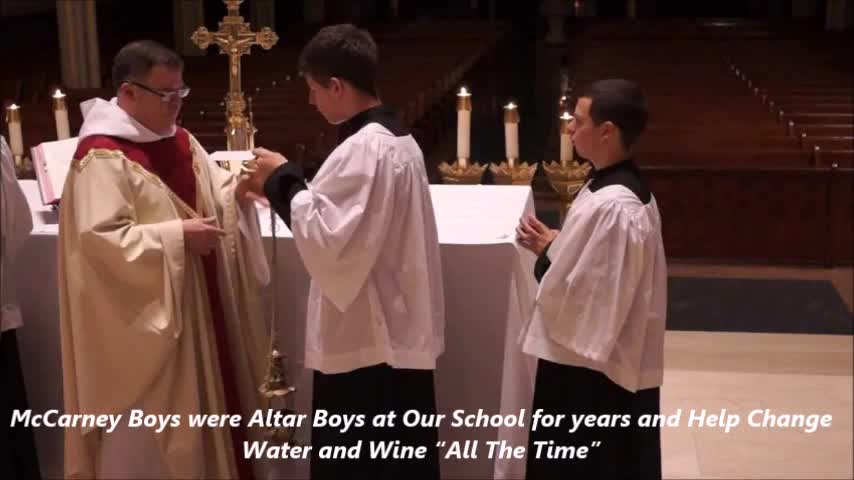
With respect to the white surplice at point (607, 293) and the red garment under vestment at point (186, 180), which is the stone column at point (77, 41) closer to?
the red garment under vestment at point (186, 180)

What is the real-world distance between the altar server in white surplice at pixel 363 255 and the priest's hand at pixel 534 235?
0.29m

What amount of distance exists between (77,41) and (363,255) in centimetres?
964

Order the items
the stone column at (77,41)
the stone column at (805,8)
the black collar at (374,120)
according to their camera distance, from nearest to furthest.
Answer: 1. the black collar at (374,120)
2. the stone column at (77,41)
3. the stone column at (805,8)

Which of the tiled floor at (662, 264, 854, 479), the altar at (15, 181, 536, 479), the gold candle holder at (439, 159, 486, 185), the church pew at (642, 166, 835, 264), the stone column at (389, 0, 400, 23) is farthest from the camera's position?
the stone column at (389, 0, 400, 23)

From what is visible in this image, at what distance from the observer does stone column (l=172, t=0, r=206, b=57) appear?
15.1 metres

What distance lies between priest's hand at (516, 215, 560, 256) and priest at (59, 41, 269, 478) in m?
0.83

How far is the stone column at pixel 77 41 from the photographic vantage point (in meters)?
11.7

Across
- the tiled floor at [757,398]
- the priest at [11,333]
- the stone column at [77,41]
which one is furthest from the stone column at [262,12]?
the priest at [11,333]

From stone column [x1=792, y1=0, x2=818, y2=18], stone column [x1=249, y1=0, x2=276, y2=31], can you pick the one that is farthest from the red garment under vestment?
stone column [x1=792, y1=0, x2=818, y2=18]

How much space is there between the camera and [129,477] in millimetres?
3311

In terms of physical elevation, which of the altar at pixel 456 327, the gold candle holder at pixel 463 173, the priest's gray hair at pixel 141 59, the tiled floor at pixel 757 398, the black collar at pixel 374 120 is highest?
the priest's gray hair at pixel 141 59

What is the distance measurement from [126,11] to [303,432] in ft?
47.4

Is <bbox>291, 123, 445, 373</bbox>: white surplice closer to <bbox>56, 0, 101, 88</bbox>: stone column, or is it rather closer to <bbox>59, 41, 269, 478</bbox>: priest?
<bbox>59, 41, 269, 478</bbox>: priest

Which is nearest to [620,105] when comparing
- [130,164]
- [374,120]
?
[374,120]
